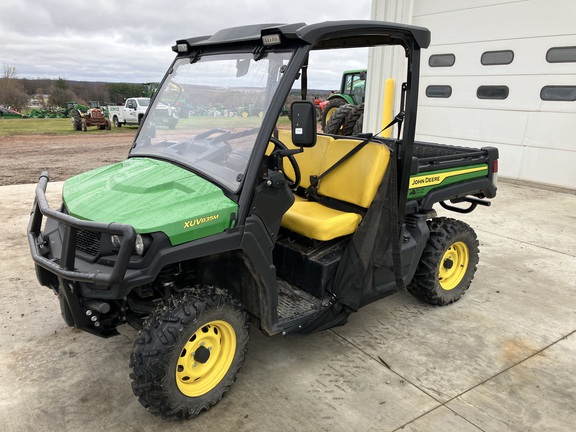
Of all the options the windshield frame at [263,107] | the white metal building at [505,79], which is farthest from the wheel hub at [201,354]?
the white metal building at [505,79]

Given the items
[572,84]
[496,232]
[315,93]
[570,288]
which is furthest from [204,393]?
[572,84]

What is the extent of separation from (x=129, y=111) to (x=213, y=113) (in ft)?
65.6

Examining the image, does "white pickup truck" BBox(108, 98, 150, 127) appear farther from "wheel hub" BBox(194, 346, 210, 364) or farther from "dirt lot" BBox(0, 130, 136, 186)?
"wheel hub" BBox(194, 346, 210, 364)

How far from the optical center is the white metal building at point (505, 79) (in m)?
7.48

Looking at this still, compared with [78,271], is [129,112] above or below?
below

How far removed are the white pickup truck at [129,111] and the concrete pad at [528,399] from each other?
63.8 feet

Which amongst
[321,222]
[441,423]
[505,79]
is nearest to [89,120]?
[505,79]

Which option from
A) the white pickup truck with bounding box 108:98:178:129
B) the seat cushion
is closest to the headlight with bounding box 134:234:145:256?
the seat cushion

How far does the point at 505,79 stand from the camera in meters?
8.08

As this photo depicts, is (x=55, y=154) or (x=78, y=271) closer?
(x=78, y=271)

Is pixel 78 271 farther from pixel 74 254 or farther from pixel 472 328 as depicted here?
pixel 472 328

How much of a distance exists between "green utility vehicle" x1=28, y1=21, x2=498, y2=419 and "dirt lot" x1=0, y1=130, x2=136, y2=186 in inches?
264

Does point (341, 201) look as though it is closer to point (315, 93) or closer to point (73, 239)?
point (315, 93)

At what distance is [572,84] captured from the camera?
7316 mm
